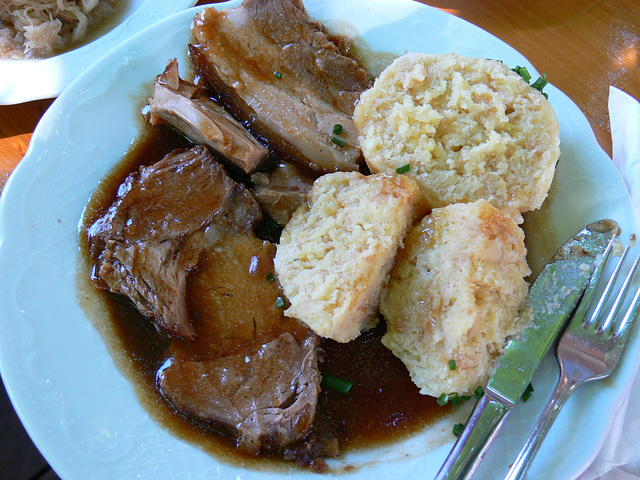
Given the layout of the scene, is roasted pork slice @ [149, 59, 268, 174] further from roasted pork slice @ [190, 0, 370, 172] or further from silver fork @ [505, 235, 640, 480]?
silver fork @ [505, 235, 640, 480]

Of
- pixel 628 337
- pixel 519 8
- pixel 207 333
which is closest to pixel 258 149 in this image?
pixel 207 333

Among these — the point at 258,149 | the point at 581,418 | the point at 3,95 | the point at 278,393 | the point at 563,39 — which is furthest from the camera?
the point at 563,39

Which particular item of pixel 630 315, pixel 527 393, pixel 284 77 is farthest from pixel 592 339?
pixel 284 77

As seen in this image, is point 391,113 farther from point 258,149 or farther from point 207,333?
point 207,333

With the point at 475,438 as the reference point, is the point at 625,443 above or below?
below

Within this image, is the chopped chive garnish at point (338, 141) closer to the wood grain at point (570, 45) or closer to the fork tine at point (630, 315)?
the fork tine at point (630, 315)

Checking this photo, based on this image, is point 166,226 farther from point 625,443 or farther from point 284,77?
point 625,443
